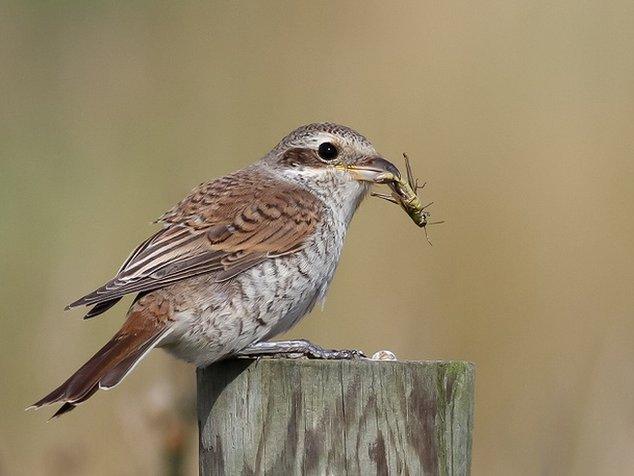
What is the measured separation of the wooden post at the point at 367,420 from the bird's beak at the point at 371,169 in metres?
1.80

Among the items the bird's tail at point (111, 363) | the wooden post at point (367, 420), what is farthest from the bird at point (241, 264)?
the wooden post at point (367, 420)

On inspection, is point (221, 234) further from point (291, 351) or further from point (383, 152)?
point (383, 152)

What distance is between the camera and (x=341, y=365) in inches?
137

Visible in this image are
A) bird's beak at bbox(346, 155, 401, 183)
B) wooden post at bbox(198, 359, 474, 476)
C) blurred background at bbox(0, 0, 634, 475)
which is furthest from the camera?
blurred background at bbox(0, 0, 634, 475)

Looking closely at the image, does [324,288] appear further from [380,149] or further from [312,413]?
[380,149]

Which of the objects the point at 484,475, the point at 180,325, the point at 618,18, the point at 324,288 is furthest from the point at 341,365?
the point at 618,18

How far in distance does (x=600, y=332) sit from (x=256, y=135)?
2519mm

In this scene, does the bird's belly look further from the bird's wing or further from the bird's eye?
the bird's eye

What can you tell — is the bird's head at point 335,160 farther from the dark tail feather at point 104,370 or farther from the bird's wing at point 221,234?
the dark tail feather at point 104,370

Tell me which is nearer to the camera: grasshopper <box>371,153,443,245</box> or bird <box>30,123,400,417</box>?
bird <box>30,123,400,417</box>

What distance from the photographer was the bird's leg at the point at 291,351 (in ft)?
13.8

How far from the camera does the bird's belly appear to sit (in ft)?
14.6

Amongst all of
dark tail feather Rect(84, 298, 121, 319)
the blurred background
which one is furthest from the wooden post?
the blurred background

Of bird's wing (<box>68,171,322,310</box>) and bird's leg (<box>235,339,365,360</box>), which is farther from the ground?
bird's wing (<box>68,171,322,310</box>)
